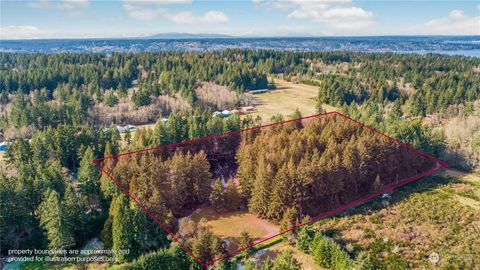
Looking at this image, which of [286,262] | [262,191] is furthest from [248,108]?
[286,262]

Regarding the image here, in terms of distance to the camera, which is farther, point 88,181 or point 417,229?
point 88,181

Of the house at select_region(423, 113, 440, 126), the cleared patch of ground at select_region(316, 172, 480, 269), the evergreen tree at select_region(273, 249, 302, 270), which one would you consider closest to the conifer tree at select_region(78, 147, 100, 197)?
the evergreen tree at select_region(273, 249, 302, 270)

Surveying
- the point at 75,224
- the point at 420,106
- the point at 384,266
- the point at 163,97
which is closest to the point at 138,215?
the point at 75,224

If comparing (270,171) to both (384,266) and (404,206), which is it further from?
(404,206)

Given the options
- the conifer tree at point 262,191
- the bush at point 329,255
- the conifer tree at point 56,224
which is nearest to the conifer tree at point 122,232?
the conifer tree at point 56,224

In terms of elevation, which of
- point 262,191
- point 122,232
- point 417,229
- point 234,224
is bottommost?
point 417,229

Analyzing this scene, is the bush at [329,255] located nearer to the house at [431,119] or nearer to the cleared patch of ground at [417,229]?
the cleared patch of ground at [417,229]

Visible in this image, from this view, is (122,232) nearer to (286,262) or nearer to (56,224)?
(56,224)

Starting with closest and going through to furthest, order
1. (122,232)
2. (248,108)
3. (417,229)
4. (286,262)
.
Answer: (286,262) → (122,232) → (417,229) → (248,108)
